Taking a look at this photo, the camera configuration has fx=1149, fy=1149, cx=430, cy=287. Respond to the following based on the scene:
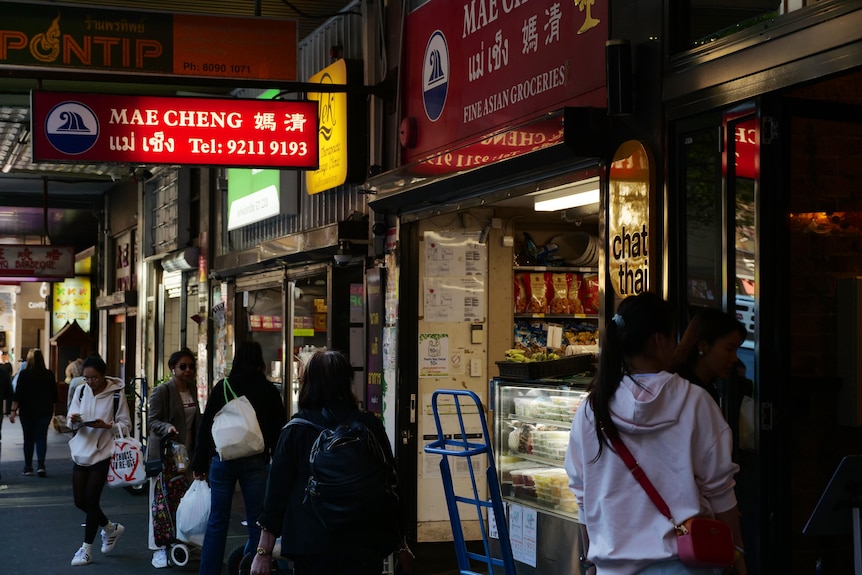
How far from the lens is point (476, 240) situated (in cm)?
956

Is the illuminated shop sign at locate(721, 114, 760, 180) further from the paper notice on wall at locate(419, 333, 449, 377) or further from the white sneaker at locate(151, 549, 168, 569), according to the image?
the white sneaker at locate(151, 549, 168, 569)

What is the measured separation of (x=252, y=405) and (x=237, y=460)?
1.29 feet

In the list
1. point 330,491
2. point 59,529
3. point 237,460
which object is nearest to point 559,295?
point 237,460

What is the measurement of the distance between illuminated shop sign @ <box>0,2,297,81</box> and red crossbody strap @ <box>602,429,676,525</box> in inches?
250

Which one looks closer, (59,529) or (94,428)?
(94,428)

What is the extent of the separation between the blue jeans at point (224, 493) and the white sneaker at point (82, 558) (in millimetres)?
2187

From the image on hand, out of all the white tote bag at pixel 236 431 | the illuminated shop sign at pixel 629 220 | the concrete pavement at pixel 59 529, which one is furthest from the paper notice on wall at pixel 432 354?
the illuminated shop sign at pixel 629 220

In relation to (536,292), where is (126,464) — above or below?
below

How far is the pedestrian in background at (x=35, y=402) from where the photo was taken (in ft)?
56.3

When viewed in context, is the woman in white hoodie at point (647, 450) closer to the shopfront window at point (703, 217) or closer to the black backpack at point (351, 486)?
the black backpack at point (351, 486)

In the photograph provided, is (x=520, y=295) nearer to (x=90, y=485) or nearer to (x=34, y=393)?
(x=90, y=485)

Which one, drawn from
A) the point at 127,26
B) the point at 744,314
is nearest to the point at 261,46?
the point at 127,26

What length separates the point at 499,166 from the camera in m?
7.36

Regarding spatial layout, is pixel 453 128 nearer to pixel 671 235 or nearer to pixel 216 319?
pixel 671 235
